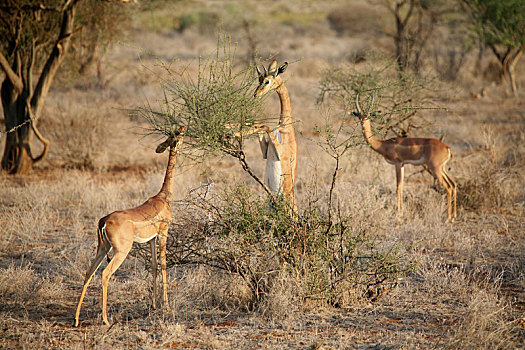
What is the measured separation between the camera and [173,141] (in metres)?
4.41

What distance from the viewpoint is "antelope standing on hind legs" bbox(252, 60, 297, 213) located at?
471 cm

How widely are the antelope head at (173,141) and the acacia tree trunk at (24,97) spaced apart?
5751 mm

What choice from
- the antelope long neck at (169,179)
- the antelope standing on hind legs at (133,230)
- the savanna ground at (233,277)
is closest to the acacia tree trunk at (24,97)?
the savanna ground at (233,277)

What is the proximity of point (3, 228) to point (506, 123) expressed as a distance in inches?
491

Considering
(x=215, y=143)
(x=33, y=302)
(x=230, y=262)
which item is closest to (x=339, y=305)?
(x=230, y=262)

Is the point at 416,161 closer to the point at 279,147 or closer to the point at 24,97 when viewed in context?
the point at 279,147

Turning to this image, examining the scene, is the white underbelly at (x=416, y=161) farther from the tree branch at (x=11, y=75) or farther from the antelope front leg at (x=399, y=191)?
the tree branch at (x=11, y=75)

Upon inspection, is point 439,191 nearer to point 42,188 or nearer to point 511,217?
point 511,217

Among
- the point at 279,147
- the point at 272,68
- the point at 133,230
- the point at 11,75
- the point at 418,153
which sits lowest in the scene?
the point at 133,230

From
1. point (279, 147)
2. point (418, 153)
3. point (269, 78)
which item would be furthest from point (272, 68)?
point (418, 153)

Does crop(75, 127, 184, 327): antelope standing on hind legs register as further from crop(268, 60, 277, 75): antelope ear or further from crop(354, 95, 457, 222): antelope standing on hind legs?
crop(354, 95, 457, 222): antelope standing on hind legs

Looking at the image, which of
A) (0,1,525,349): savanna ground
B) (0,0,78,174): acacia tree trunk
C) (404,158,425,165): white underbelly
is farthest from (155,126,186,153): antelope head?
(0,0,78,174): acacia tree trunk

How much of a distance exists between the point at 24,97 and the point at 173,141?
6.47m

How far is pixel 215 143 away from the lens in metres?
4.31
